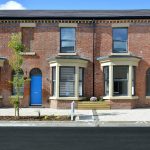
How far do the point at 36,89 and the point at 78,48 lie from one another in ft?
13.9

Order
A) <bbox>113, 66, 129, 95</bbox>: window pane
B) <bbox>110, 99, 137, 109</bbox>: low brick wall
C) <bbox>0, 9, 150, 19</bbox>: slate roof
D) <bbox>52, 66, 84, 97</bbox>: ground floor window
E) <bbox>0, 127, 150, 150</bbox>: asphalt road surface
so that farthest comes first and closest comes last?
<bbox>0, 9, 150, 19</bbox>: slate roof
<bbox>113, 66, 129, 95</bbox>: window pane
<bbox>52, 66, 84, 97</bbox>: ground floor window
<bbox>110, 99, 137, 109</bbox>: low brick wall
<bbox>0, 127, 150, 150</bbox>: asphalt road surface

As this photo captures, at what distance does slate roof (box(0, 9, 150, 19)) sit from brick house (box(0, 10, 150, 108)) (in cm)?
7

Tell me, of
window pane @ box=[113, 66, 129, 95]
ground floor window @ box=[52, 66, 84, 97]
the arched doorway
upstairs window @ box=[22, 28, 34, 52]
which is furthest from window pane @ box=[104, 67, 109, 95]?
upstairs window @ box=[22, 28, 34, 52]

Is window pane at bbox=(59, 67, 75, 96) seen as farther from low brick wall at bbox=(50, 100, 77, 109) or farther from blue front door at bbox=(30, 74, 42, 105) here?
blue front door at bbox=(30, 74, 42, 105)

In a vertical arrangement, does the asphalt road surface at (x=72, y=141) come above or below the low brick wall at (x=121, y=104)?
below

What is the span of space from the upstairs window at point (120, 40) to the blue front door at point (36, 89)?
19.3 feet

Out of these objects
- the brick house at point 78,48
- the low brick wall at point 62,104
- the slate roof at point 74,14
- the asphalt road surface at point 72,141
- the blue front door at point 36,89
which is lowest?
the asphalt road surface at point 72,141

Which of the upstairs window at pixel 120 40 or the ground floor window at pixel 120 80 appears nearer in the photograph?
the ground floor window at pixel 120 80

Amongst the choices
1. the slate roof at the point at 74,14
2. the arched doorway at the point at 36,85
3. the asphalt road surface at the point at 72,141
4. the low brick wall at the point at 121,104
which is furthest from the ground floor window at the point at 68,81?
the asphalt road surface at the point at 72,141

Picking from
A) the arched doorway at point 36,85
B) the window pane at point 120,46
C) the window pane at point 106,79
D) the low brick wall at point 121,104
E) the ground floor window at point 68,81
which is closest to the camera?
the low brick wall at point 121,104

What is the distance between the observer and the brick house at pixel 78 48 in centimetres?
2953

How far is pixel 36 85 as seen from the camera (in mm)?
29828

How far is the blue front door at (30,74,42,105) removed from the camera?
29.8m

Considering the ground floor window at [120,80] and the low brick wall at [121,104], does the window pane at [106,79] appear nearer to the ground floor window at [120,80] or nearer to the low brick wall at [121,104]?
the ground floor window at [120,80]
